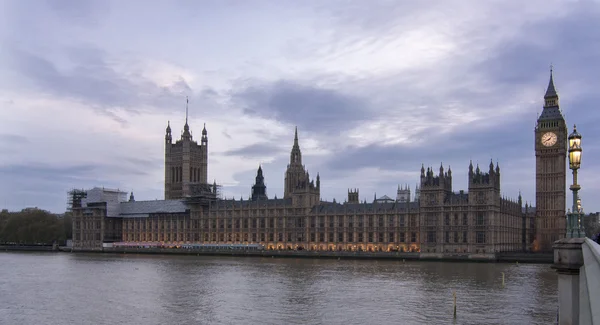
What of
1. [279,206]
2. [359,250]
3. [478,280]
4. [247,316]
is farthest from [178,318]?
[279,206]

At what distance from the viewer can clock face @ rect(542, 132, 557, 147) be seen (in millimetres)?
140000

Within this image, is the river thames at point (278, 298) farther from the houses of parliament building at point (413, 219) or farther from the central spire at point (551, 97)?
the central spire at point (551, 97)

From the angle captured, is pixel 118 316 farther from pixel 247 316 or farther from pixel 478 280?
pixel 478 280

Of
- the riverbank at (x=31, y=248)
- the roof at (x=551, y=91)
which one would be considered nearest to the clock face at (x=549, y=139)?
the roof at (x=551, y=91)

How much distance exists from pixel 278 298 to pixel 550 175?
100736 mm

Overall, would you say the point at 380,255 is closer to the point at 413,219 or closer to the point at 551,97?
the point at 413,219

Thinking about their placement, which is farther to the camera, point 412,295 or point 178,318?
point 412,295

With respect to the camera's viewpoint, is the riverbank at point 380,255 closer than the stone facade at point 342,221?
Yes

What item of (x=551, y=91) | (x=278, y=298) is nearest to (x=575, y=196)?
A: (x=278, y=298)

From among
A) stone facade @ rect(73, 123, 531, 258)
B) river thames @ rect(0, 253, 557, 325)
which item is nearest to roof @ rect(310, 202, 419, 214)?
stone facade @ rect(73, 123, 531, 258)

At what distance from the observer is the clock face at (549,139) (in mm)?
140000

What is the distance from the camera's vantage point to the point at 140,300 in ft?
196

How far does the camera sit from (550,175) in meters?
140

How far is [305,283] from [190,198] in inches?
4612
